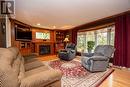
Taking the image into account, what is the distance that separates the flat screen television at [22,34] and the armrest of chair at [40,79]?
4959mm

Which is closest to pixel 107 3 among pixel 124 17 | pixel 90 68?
pixel 124 17

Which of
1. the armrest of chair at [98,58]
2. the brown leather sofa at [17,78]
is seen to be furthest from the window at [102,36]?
the brown leather sofa at [17,78]

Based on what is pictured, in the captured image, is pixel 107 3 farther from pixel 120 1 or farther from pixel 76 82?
pixel 76 82

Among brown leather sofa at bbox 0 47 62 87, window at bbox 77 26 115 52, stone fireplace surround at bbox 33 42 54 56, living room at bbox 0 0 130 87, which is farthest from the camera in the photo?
stone fireplace surround at bbox 33 42 54 56

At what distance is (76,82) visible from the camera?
97.9 inches

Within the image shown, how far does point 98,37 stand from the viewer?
5660mm

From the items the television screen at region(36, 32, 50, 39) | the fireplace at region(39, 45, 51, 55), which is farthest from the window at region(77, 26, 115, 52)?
the television screen at region(36, 32, 50, 39)

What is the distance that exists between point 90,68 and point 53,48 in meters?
5.25

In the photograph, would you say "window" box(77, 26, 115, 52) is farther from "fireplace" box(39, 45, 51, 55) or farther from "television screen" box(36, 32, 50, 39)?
"television screen" box(36, 32, 50, 39)

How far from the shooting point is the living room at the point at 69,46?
129cm

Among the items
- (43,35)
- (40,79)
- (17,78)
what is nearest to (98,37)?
(43,35)

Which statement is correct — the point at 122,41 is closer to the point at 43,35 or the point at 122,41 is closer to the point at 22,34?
the point at 22,34

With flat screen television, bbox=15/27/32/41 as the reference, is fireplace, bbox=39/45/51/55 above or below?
below

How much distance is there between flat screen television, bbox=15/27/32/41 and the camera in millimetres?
5627
